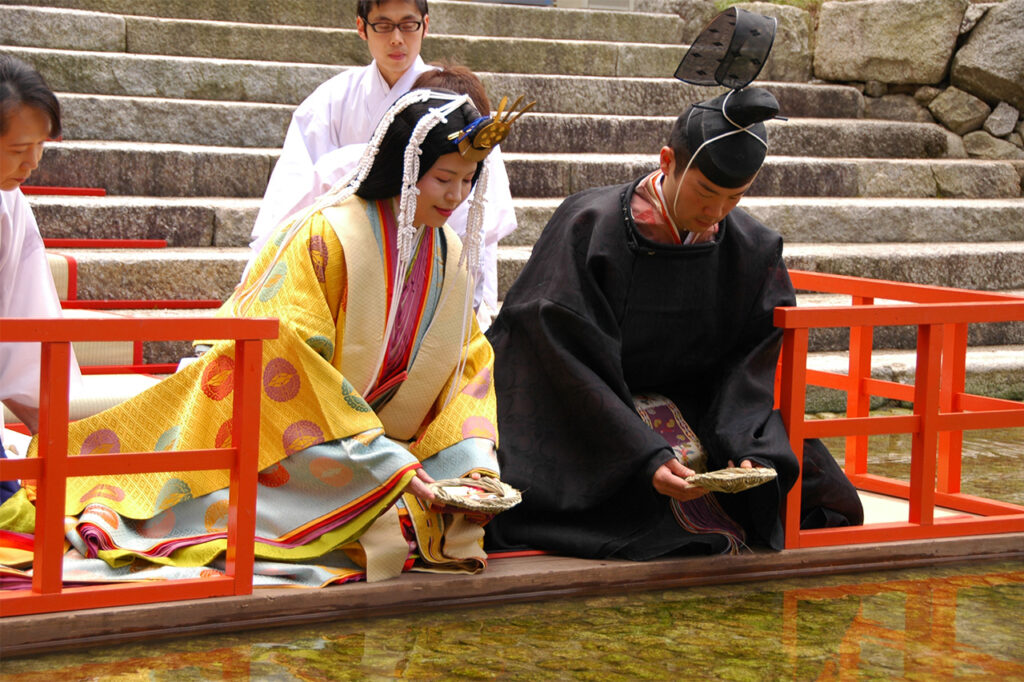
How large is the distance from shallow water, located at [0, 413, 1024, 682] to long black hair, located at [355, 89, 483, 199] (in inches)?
42.9

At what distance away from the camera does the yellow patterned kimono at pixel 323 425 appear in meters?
2.97

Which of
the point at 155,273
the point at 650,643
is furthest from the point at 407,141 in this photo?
the point at 155,273

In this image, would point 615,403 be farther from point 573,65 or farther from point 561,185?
point 573,65

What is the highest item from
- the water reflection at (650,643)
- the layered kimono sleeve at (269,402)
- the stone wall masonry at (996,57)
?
the stone wall masonry at (996,57)

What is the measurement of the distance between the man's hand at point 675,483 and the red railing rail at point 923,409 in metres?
0.40

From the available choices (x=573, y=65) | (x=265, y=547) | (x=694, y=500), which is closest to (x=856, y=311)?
(x=694, y=500)

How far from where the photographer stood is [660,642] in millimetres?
2926

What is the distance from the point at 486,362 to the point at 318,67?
4.19m

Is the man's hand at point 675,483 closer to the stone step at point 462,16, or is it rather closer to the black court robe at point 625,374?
the black court robe at point 625,374

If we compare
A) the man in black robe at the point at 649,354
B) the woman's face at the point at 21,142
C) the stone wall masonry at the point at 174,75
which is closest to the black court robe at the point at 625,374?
the man in black robe at the point at 649,354

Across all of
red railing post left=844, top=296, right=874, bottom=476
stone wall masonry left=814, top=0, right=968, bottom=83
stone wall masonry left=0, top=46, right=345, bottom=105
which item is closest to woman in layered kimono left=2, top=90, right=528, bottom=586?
red railing post left=844, top=296, right=874, bottom=476

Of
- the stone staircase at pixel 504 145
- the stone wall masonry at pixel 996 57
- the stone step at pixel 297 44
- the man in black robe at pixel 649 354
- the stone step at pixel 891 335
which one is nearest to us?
the man in black robe at pixel 649 354

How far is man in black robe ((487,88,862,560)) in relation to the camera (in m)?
3.28

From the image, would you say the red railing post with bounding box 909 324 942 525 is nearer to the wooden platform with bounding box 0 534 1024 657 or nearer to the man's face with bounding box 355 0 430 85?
the wooden platform with bounding box 0 534 1024 657
